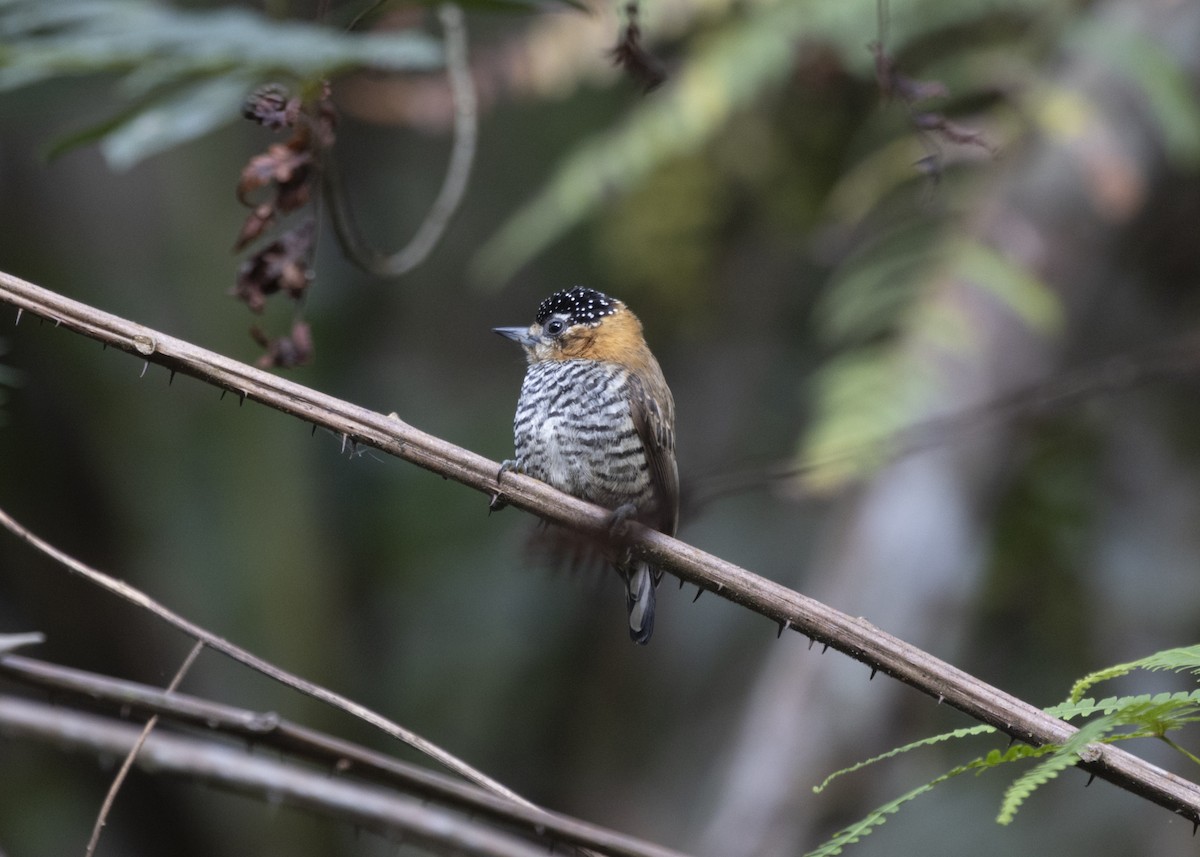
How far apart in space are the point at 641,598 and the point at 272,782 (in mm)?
1928

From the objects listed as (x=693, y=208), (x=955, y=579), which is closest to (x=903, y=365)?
(x=955, y=579)

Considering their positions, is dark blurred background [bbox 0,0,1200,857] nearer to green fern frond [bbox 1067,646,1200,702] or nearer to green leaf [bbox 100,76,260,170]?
green leaf [bbox 100,76,260,170]

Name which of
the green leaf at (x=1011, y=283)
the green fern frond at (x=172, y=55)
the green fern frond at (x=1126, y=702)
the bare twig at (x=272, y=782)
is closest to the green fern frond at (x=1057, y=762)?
the green fern frond at (x=1126, y=702)

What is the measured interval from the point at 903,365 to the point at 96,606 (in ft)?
11.4

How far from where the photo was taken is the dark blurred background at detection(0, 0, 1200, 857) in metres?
4.27

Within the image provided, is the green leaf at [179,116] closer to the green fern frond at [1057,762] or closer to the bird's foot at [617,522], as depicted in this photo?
the bird's foot at [617,522]

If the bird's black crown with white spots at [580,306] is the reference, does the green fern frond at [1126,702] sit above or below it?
below

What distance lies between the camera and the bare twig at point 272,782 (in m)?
1.04

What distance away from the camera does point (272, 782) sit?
109 cm

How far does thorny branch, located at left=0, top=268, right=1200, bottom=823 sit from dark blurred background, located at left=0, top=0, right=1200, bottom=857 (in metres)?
1.53

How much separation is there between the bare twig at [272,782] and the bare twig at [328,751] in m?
0.02

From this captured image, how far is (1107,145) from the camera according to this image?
178 inches

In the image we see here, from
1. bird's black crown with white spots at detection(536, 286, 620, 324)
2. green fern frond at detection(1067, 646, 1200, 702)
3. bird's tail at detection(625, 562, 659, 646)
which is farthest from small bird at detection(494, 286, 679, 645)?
green fern frond at detection(1067, 646, 1200, 702)

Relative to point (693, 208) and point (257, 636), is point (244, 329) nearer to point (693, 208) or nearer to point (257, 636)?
point (257, 636)
